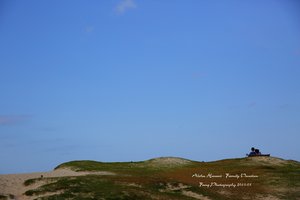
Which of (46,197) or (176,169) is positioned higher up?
(176,169)

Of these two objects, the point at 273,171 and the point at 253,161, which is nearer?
the point at 273,171

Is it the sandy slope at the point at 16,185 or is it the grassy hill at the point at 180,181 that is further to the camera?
the sandy slope at the point at 16,185

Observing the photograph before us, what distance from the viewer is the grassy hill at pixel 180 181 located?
44281 millimetres

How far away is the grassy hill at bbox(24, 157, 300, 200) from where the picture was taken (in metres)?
44.3

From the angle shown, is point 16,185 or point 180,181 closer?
point 16,185

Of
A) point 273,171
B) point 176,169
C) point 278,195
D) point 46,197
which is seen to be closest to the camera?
point 46,197

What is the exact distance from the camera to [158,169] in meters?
67.1

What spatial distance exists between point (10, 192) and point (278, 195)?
29728mm

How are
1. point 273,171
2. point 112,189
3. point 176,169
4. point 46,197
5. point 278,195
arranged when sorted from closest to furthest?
point 46,197 → point 112,189 → point 278,195 → point 273,171 → point 176,169

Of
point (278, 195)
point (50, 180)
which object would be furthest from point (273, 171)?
point (50, 180)

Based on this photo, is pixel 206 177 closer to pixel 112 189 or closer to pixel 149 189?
pixel 149 189

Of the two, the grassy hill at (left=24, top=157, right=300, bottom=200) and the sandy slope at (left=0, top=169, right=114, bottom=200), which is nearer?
the grassy hill at (left=24, top=157, right=300, bottom=200)

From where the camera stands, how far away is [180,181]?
54094 millimetres

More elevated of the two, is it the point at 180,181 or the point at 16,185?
the point at 180,181
